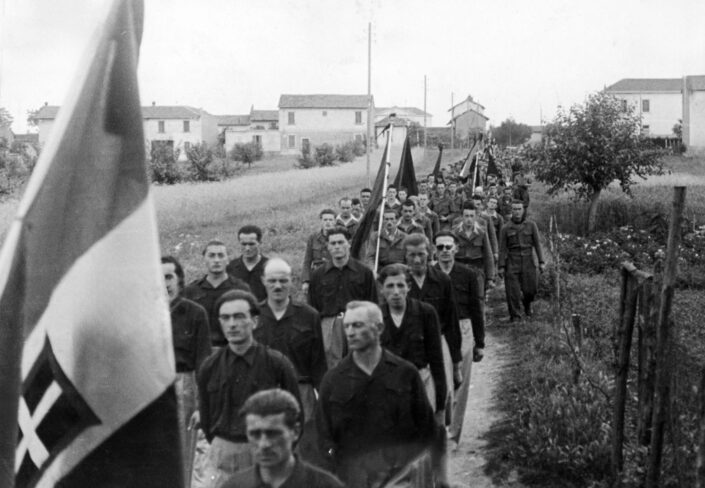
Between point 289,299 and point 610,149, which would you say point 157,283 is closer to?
point 289,299

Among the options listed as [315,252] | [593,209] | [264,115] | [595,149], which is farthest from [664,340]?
[264,115]

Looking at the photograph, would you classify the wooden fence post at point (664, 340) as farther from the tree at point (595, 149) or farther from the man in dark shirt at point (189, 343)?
the tree at point (595, 149)

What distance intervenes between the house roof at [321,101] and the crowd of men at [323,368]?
89537mm

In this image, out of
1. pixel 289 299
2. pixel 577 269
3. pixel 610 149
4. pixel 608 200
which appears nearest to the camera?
pixel 289 299

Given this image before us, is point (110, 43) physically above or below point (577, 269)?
above

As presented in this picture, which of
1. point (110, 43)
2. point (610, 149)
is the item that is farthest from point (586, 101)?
point (110, 43)

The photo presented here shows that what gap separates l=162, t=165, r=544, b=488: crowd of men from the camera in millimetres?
5320

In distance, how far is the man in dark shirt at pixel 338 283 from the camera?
27.6ft

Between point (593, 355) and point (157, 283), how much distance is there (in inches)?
320

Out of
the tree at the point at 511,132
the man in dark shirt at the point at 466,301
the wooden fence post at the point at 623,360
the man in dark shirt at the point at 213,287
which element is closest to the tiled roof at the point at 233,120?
the tree at the point at 511,132

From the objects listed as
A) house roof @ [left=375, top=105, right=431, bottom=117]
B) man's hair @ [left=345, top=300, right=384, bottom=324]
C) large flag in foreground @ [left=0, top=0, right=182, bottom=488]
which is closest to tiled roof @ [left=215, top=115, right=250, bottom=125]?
house roof @ [left=375, top=105, right=431, bottom=117]

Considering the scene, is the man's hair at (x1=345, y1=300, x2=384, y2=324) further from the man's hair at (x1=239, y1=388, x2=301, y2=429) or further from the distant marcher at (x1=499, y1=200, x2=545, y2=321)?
the distant marcher at (x1=499, y1=200, x2=545, y2=321)

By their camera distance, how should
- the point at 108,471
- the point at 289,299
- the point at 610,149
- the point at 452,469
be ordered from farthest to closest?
1. the point at 610,149
2. the point at 452,469
3. the point at 289,299
4. the point at 108,471

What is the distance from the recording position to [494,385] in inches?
410
